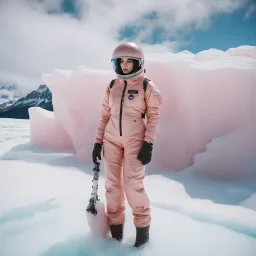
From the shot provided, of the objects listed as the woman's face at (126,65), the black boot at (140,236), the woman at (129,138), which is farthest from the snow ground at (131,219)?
the woman's face at (126,65)

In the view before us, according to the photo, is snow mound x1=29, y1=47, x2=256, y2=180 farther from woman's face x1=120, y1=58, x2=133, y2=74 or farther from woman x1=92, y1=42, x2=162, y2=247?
woman's face x1=120, y1=58, x2=133, y2=74

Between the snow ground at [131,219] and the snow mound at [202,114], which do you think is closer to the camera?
the snow ground at [131,219]

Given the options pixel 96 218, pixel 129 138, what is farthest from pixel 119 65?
pixel 96 218

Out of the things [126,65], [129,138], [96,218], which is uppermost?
[126,65]

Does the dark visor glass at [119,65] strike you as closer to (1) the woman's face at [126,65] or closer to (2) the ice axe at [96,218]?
(1) the woman's face at [126,65]

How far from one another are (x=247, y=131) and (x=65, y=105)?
328 cm

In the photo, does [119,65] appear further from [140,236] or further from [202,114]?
[202,114]

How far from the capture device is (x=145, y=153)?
168 centimetres

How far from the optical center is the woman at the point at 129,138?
5.62 feet

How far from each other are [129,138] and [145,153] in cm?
15

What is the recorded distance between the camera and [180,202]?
2535mm

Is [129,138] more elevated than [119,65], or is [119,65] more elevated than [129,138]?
[119,65]

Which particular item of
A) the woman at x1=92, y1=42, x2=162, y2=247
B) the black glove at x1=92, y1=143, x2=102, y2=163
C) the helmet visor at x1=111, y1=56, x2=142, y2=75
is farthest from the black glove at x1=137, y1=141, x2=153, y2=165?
the helmet visor at x1=111, y1=56, x2=142, y2=75

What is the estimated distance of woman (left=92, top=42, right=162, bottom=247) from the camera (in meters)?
1.71
